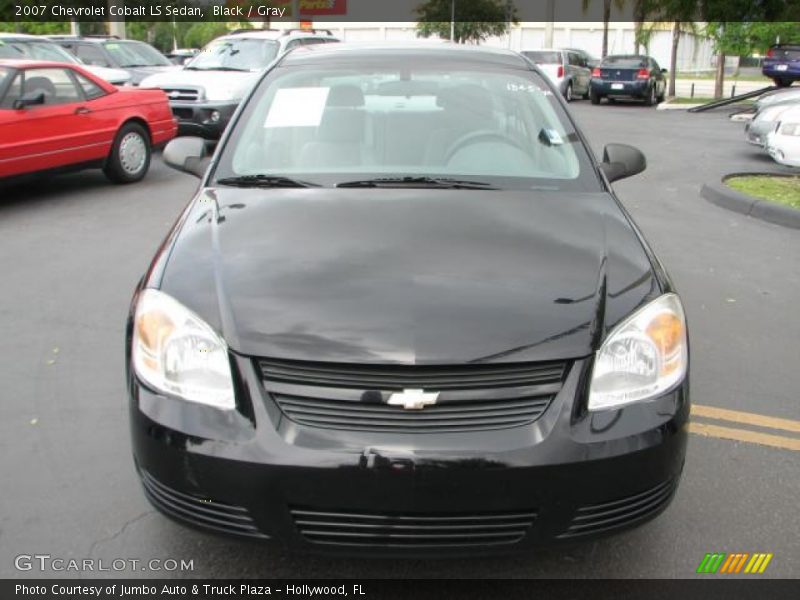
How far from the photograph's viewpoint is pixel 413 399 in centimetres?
221

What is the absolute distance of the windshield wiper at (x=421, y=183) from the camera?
325 centimetres

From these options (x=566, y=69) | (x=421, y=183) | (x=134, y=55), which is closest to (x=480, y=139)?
(x=421, y=183)

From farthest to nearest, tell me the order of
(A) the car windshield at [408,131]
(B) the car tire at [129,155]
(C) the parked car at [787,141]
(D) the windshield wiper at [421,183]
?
(C) the parked car at [787,141] → (B) the car tire at [129,155] → (A) the car windshield at [408,131] → (D) the windshield wiper at [421,183]

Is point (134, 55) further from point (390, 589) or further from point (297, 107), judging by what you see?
point (390, 589)

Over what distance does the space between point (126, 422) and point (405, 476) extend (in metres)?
1.97

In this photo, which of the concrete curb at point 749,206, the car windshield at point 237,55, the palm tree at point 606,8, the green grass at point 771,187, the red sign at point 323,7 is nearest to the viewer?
the concrete curb at point 749,206

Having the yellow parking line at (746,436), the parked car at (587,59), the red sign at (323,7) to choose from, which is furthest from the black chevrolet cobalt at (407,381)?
the red sign at (323,7)

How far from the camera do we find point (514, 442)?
2.18m

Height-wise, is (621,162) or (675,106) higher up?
(621,162)

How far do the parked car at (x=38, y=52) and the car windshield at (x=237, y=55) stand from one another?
3.77ft

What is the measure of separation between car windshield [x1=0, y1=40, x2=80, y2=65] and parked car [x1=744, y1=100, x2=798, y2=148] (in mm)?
10209

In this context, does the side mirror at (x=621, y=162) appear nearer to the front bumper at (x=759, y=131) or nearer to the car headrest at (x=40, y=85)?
the car headrest at (x=40, y=85)

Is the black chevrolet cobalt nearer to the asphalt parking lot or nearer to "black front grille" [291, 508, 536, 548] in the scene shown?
"black front grille" [291, 508, 536, 548]

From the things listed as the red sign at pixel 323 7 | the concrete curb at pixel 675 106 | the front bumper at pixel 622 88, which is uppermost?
the red sign at pixel 323 7
